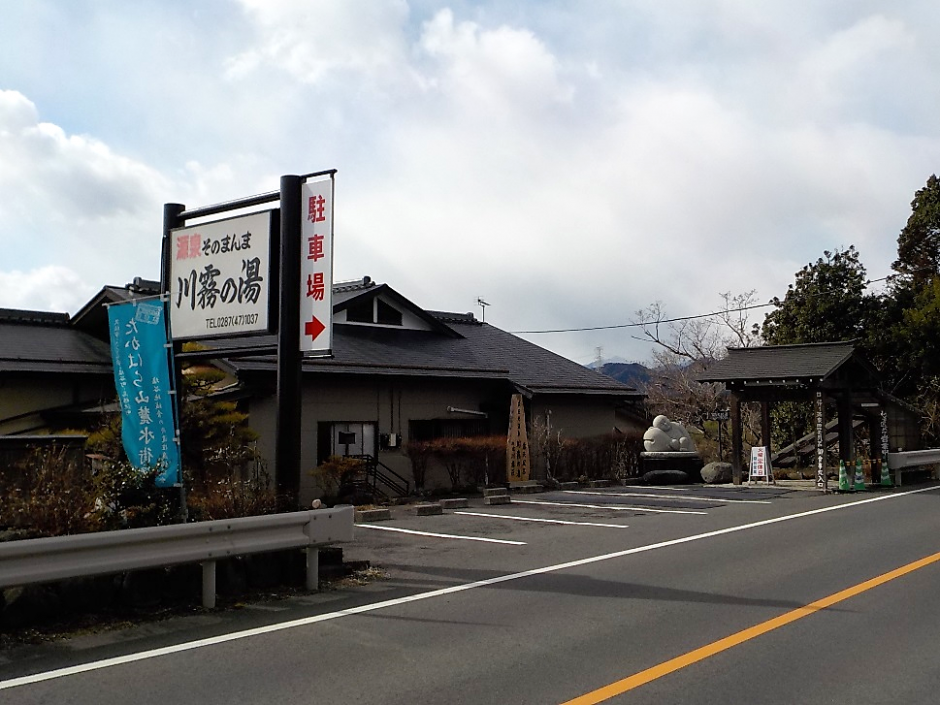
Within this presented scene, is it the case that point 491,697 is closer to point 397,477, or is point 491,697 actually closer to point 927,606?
point 927,606

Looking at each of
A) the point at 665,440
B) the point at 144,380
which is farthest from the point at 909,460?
the point at 144,380

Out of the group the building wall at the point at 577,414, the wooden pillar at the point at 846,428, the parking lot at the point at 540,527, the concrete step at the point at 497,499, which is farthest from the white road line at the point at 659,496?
the wooden pillar at the point at 846,428

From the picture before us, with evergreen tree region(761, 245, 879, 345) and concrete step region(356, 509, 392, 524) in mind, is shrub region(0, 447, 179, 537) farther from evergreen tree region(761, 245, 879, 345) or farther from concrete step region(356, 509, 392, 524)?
evergreen tree region(761, 245, 879, 345)

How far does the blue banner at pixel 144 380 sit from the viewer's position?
32.0ft

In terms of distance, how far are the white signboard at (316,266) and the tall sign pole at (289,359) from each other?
0.25 ft

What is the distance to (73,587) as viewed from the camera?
23.0ft

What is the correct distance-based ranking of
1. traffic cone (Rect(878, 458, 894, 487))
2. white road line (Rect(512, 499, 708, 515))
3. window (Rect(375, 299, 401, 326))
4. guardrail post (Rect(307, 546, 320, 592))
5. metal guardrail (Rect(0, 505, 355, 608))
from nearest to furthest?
metal guardrail (Rect(0, 505, 355, 608))
guardrail post (Rect(307, 546, 320, 592))
white road line (Rect(512, 499, 708, 515))
traffic cone (Rect(878, 458, 894, 487))
window (Rect(375, 299, 401, 326))

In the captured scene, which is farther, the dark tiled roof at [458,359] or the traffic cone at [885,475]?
the traffic cone at [885,475]

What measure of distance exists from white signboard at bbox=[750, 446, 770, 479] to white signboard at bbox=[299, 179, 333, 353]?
1603cm

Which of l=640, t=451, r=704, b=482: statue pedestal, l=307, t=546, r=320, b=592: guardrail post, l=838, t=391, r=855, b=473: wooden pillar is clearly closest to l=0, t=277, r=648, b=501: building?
l=640, t=451, r=704, b=482: statue pedestal

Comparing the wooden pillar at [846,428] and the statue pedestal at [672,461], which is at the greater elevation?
the wooden pillar at [846,428]

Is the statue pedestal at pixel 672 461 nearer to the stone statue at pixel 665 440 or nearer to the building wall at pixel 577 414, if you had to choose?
the stone statue at pixel 665 440

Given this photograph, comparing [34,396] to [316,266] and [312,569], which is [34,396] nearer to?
[316,266]

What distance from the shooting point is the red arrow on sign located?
9.92 meters
